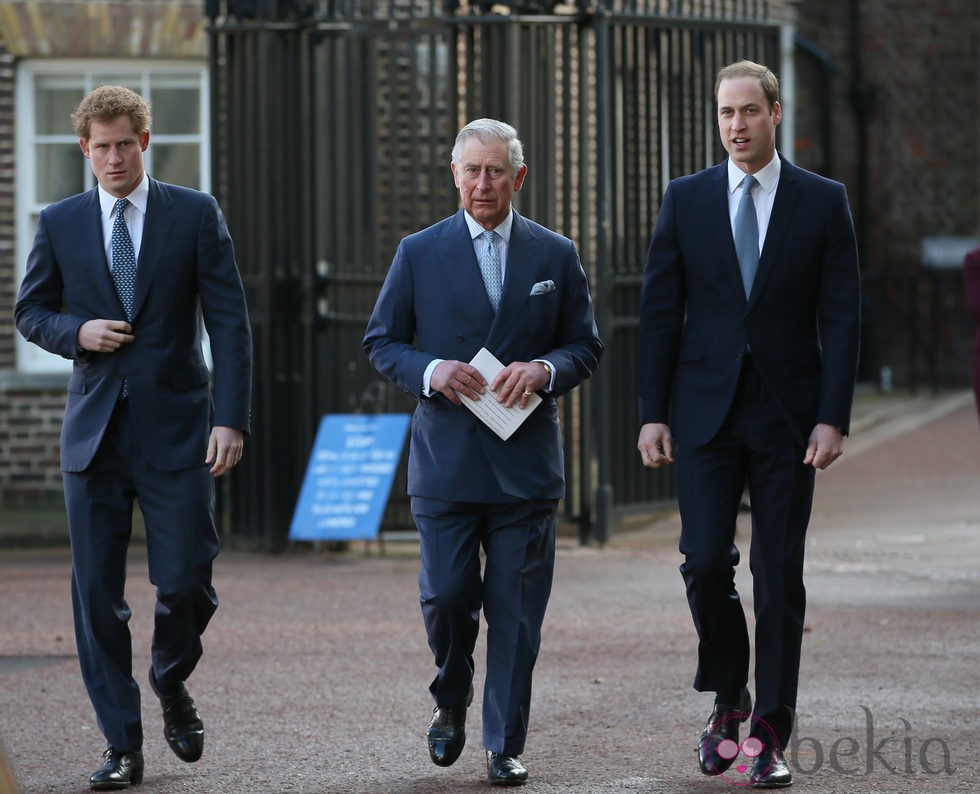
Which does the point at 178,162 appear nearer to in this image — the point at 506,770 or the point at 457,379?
the point at 457,379

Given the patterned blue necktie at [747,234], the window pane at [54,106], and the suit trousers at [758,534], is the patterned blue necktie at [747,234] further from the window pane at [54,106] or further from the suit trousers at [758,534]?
the window pane at [54,106]

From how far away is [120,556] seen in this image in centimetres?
546

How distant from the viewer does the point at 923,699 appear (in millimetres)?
6527

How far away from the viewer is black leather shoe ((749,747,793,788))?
5.23 meters

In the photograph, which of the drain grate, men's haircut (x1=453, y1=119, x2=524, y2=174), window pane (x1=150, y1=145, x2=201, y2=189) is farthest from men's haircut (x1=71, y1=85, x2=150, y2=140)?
window pane (x1=150, y1=145, x2=201, y2=189)

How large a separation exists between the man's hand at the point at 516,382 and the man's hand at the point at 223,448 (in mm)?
759

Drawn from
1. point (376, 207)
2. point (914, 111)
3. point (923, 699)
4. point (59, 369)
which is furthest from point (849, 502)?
point (914, 111)

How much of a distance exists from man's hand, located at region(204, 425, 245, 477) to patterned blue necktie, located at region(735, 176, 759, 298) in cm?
150

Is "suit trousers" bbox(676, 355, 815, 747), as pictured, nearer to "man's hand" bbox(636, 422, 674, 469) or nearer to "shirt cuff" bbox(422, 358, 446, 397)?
"man's hand" bbox(636, 422, 674, 469)

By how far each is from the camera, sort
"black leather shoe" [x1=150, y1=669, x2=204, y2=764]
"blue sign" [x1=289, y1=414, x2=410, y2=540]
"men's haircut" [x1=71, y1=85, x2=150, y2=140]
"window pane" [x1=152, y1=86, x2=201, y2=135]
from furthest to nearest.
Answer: "window pane" [x1=152, y1=86, x2=201, y2=135] < "blue sign" [x1=289, y1=414, x2=410, y2=540] < "black leather shoe" [x1=150, y1=669, x2=204, y2=764] < "men's haircut" [x1=71, y1=85, x2=150, y2=140]

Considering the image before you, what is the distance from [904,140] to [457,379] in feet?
60.1

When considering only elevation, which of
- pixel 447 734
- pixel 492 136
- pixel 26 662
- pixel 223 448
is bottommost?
pixel 26 662

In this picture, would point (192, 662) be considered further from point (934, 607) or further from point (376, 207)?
point (376, 207)

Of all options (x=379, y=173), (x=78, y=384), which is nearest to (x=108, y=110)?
(x=78, y=384)
